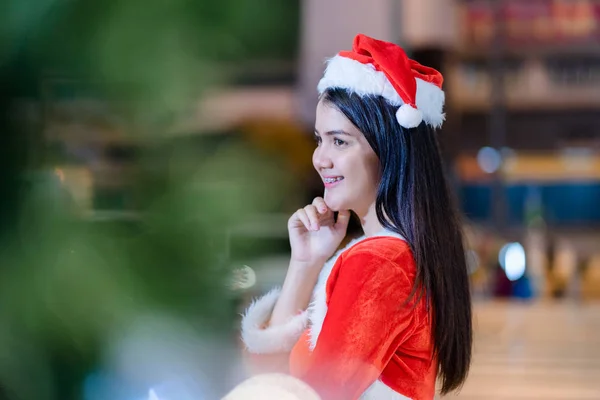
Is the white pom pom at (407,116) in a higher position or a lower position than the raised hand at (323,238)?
higher

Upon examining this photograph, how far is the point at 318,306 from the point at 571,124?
5.43 meters

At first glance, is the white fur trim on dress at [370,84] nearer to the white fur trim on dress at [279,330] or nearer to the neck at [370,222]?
the neck at [370,222]

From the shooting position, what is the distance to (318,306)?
0.70 m

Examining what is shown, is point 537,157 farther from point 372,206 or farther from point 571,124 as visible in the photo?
point 372,206

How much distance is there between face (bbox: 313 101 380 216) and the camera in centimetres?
69

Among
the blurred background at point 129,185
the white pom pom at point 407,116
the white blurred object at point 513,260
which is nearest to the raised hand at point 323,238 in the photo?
the white pom pom at point 407,116

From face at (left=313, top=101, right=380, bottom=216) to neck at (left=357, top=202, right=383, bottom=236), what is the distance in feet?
0.06

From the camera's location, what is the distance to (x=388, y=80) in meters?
0.70

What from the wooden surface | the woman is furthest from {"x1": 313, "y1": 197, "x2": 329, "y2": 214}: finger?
the wooden surface

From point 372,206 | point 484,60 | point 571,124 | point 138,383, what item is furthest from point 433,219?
point 571,124

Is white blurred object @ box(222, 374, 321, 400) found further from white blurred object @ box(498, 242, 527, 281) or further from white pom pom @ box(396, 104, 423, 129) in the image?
white blurred object @ box(498, 242, 527, 281)

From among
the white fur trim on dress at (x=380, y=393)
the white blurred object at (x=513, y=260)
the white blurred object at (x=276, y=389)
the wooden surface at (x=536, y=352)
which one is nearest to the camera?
the white blurred object at (x=276, y=389)

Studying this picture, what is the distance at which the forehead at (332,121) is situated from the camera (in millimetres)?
687

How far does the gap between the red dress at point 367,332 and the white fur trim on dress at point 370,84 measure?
0.41 ft
